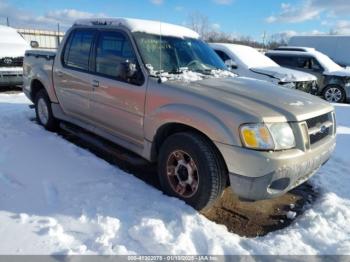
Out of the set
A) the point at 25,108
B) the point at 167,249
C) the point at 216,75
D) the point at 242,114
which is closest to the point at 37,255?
the point at 167,249

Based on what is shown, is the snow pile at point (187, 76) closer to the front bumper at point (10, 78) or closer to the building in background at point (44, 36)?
the front bumper at point (10, 78)

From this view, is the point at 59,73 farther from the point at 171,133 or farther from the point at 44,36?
the point at 44,36

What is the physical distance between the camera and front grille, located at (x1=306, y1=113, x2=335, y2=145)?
132 inches

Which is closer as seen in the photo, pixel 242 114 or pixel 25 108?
pixel 242 114

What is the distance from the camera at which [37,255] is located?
104 inches

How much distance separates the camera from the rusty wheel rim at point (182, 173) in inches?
135

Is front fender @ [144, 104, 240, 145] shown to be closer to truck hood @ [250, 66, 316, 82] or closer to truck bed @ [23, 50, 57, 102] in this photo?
truck bed @ [23, 50, 57, 102]

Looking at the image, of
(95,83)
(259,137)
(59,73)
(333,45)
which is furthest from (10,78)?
(333,45)

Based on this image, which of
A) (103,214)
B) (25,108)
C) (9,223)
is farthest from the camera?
(25,108)

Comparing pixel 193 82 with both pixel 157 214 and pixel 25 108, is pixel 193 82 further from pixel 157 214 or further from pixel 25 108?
pixel 25 108

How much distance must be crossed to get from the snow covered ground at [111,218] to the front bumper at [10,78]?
19.0 ft

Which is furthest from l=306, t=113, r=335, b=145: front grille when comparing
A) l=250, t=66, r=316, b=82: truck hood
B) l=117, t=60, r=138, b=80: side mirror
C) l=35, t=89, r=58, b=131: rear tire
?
l=250, t=66, r=316, b=82: truck hood

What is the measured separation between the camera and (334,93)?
1151cm

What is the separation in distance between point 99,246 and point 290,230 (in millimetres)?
1828
